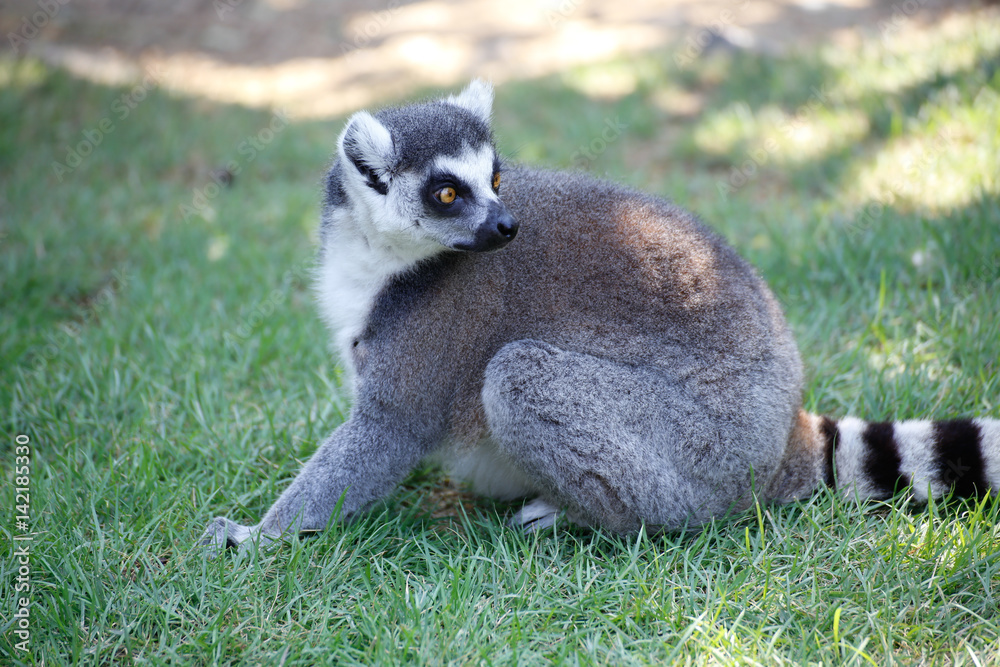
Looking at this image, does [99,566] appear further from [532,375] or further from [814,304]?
[814,304]

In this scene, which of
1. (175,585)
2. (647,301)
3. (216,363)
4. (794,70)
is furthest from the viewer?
(794,70)

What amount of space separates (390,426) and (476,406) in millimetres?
379

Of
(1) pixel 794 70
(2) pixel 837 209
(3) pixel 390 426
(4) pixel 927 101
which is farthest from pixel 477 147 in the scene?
(1) pixel 794 70

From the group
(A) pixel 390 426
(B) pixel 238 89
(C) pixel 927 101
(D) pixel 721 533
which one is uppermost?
(B) pixel 238 89

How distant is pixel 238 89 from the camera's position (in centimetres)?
1018

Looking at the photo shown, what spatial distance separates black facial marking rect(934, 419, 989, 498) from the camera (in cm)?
292

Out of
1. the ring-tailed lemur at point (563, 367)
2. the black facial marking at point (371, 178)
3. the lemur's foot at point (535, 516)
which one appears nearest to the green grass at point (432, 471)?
the lemur's foot at point (535, 516)

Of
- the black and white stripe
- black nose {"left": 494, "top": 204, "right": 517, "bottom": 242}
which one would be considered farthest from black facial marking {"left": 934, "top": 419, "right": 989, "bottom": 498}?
black nose {"left": 494, "top": 204, "right": 517, "bottom": 242}

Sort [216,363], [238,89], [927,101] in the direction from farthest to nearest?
[238,89]
[927,101]
[216,363]

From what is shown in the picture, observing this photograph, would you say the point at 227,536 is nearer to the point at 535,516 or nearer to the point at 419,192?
the point at 535,516

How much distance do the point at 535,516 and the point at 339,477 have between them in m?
0.88

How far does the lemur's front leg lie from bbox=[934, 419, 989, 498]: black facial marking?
6.97 ft

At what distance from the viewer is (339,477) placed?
3.09m

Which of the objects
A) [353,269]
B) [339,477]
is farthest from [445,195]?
[339,477]
